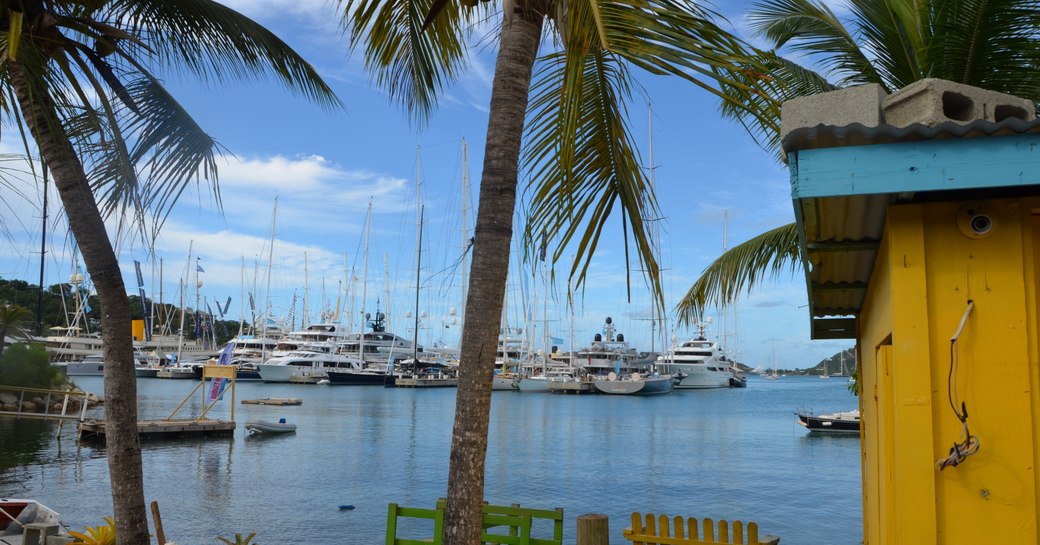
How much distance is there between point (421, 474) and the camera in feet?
111

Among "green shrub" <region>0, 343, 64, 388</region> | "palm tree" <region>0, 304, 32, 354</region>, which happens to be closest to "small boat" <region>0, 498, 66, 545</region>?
"palm tree" <region>0, 304, 32, 354</region>

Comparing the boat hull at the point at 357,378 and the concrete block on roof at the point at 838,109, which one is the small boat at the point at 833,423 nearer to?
the concrete block on roof at the point at 838,109

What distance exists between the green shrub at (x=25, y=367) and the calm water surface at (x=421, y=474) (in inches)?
95.5

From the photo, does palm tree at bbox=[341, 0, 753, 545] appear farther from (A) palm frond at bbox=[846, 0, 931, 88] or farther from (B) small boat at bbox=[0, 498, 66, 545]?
(B) small boat at bbox=[0, 498, 66, 545]

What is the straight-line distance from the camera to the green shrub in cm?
4409

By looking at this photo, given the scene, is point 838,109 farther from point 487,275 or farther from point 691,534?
point 691,534

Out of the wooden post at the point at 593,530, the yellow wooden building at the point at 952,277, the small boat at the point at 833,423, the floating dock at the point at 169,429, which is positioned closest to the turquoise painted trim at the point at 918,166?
the yellow wooden building at the point at 952,277

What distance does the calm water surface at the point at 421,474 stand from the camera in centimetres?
2370

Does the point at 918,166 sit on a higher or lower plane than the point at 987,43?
lower

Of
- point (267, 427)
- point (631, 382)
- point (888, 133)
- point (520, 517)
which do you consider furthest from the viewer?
point (631, 382)

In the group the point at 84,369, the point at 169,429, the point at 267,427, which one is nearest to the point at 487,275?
the point at 169,429

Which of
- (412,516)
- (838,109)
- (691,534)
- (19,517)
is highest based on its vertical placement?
(838,109)

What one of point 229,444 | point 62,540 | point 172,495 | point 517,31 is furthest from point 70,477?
point 517,31

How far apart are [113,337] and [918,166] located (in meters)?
6.58
